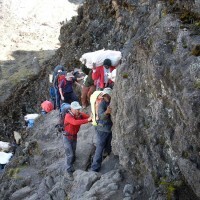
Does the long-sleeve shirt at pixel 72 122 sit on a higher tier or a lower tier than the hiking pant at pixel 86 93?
higher

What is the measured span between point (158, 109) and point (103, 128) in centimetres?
293

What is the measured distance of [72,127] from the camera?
1240 cm

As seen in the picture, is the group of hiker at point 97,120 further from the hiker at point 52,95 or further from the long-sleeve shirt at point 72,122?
the hiker at point 52,95

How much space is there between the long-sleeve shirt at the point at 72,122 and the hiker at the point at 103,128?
51 cm

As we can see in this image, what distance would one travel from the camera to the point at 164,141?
31.2 ft

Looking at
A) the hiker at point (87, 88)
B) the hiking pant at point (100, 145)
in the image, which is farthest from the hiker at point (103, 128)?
the hiker at point (87, 88)

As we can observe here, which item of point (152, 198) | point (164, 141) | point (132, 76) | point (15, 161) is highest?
point (132, 76)

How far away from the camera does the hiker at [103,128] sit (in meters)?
11.8

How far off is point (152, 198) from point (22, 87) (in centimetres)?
2237

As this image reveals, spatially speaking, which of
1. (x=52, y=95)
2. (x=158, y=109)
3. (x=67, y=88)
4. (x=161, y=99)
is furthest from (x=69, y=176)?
(x=52, y=95)

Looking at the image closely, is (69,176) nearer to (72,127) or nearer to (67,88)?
(72,127)

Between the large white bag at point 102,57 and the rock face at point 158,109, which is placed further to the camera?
the large white bag at point 102,57

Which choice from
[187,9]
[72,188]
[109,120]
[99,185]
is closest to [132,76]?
[109,120]

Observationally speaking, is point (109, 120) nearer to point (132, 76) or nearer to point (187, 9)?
point (132, 76)
